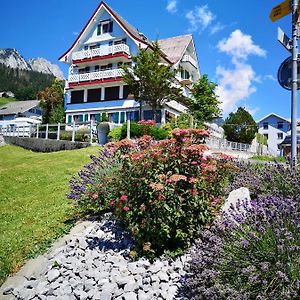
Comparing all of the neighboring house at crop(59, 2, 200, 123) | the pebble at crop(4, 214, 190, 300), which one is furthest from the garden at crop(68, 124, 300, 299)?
the neighboring house at crop(59, 2, 200, 123)

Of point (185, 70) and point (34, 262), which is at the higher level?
point (185, 70)

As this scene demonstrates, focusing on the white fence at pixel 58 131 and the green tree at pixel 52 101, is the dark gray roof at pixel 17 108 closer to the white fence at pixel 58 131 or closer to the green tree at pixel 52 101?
the green tree at pixel 52 101

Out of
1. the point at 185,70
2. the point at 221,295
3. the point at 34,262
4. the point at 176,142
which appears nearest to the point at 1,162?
the point at 34,262

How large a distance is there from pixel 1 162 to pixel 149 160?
1623 centimetres

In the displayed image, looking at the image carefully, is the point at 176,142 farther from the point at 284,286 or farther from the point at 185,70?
the point at 185,70

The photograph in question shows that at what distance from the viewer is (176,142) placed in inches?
226

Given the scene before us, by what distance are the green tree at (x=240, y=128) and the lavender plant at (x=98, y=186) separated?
33.0m

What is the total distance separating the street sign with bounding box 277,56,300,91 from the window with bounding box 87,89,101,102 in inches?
1198

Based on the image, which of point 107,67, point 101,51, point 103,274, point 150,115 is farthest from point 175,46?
point 103,274

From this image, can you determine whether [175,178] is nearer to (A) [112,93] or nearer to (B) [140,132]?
(B) [140,132]

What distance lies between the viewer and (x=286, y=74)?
841cm

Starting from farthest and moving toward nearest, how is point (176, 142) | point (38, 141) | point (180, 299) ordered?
point (38, 141), point (176, 142), point (180, 299)

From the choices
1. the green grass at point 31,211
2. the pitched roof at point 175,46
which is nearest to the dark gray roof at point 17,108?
the pitched roof at point 175,46

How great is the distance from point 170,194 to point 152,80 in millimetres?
23588
